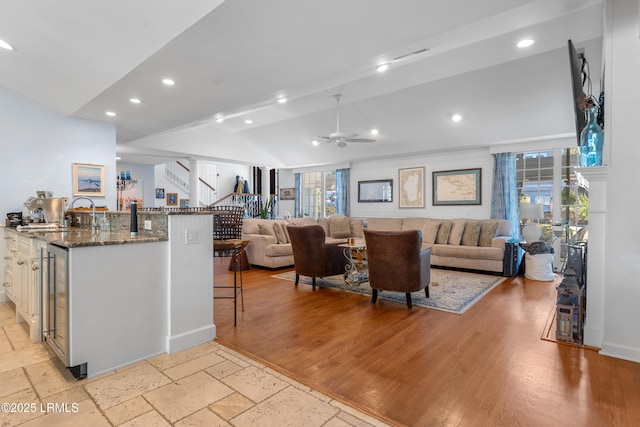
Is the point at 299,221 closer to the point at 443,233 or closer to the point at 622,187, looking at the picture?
the point at 443,233

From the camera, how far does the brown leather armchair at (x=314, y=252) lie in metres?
4.44

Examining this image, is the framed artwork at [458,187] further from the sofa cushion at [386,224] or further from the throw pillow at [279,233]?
the throw pillow at [279,233]

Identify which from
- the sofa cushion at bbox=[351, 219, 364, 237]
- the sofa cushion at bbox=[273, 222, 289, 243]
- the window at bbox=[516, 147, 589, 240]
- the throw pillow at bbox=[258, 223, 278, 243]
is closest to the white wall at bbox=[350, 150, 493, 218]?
the window at bbox=[516, 147, 589, 240]

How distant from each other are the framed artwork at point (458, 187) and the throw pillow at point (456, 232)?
2.10 ft

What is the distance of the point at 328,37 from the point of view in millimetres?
2725

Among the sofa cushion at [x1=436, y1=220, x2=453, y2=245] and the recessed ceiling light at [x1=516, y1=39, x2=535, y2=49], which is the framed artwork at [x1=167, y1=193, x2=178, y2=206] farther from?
the recessed ceiling light at [x1=516, y1=39, x2=535, y2=49]

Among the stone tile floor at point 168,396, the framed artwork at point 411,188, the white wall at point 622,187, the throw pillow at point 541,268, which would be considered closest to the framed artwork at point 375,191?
the framed artwork at point 411,188

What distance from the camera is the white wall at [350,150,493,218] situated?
22.3 feet

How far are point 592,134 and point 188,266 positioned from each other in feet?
11.8

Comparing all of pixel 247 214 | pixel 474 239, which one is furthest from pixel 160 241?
pixel 247 214

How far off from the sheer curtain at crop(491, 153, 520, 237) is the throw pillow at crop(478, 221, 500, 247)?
0.36m

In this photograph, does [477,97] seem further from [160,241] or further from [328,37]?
[160,241]

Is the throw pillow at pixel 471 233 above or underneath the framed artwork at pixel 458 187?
underneath

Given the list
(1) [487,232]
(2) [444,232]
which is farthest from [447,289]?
(2) [444,232]
